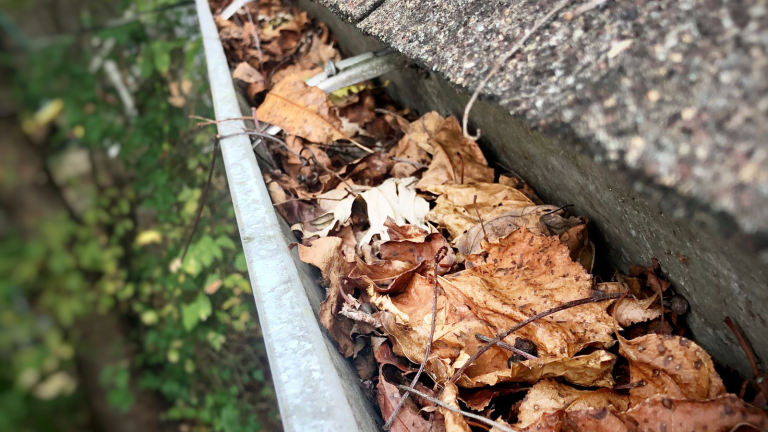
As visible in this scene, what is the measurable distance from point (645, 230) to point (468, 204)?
Answer: 479 mm

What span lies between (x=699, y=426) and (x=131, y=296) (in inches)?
210

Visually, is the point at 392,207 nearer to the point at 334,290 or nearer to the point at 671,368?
the point at 334,290

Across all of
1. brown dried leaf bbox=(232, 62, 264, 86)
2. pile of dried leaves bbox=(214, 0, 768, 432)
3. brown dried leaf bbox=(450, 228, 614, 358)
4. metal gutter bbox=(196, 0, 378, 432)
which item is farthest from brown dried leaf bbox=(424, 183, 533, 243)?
brown dried leaf bbox=(232, 62, 264, 86)

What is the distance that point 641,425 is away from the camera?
74 cm

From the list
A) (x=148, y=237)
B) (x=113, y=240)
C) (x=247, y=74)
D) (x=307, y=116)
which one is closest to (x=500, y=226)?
(x=307, y=116)

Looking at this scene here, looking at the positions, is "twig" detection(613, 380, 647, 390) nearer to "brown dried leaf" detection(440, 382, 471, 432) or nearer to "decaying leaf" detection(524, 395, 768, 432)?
"decaying leaf" detection(524, 395, 768, 432)

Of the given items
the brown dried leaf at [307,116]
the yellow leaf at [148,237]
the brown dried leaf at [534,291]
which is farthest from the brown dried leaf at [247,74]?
the yellow leaf at [148,237]

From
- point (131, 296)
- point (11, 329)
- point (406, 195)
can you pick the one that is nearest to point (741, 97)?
point (406, 195)

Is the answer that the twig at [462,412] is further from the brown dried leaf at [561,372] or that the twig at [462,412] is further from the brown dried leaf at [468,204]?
the brown dried leaf at [468,204]

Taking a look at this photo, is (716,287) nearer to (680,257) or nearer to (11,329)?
(680,257)

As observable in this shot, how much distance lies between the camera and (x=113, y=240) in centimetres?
471

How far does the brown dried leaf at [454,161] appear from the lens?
1.35 meters

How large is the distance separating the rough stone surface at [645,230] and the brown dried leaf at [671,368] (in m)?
0.10

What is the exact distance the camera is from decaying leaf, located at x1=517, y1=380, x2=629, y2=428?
854 millimetres
